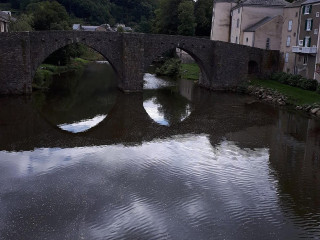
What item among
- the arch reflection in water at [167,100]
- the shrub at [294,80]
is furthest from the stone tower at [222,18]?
the shrub at [294,80]

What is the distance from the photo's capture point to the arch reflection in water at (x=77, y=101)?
23.5m

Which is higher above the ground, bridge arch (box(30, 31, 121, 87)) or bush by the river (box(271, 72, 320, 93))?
bridge arch (box(30, 31, 121, 87))

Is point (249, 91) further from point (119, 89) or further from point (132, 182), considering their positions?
point (132, 182)

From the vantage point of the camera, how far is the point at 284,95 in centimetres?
3133

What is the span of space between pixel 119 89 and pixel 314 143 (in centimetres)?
1843

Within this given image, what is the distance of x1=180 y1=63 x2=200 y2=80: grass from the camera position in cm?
4542

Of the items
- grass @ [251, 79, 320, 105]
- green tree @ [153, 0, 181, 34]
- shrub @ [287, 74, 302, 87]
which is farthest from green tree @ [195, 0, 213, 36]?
shrub @ [287, 74, 302, 87]

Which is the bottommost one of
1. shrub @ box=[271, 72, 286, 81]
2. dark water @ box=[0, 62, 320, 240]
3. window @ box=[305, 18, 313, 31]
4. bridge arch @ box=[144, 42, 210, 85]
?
dark water @ box=[0, 62, 320, 240]

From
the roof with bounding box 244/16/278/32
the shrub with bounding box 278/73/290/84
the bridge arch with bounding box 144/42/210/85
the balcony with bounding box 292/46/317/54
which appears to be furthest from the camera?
the roof with bounding box 244/16/278/32

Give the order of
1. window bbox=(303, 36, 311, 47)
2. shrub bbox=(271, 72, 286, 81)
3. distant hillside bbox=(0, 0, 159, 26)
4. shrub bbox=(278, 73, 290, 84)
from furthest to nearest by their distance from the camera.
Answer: distant hillside bbox=(0, 0, 159, 26), shrub bbox=(271, 72, 286, 81), shrub bbox=(278, 73, 290, 84), window bbox=(303, 36, 311, 47)

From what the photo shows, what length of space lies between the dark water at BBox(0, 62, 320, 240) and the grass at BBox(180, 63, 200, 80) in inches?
710

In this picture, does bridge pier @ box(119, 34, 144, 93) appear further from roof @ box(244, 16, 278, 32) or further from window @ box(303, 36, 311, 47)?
window @ box(303, 36, 311, 47)

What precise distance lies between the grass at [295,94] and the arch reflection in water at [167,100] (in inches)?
299

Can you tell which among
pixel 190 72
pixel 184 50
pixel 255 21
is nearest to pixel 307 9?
pixel 255 21
